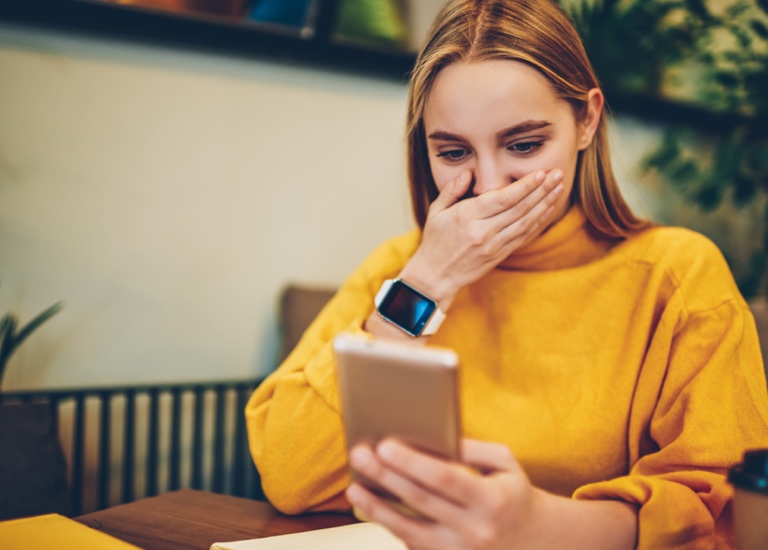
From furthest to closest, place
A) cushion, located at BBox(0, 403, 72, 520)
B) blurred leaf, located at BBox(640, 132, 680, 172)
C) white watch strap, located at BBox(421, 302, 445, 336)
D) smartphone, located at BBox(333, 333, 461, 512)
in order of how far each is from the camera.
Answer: blurred leaf, located at BBox(640, 132, 680, 172), cushion, located at BBox(0, 403, 72, 520), white watch strap, located at BBox(421, 302, 445, 336), smartphone, located at BBox(333, 333, 461, 512)

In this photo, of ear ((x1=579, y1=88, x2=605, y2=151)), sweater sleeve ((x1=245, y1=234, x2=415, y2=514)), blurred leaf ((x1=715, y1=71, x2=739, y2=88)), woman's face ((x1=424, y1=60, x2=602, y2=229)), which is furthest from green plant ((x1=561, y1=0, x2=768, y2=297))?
sweater sleeve ((x1=245, y1=234, x2=415, y2=514))

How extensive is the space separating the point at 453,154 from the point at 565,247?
0.23 metres

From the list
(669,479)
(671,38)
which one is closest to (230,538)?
(669,479)

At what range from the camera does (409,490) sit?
20.0 inches

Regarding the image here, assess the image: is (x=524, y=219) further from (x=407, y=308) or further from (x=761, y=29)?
(x=761, y=29)

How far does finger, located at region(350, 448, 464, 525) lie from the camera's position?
0.51 metres

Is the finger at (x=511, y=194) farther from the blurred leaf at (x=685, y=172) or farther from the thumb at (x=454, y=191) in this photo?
the blurred leaf at (x=685, y=172)

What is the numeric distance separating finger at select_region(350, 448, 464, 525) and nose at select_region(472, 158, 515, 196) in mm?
505

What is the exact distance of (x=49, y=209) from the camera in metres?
1.46

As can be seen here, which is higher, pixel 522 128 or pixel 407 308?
pixel 522 128

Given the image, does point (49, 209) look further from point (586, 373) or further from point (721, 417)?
point (721, 417)

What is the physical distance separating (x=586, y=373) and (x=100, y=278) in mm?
1106

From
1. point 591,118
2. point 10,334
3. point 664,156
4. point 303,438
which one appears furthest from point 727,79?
point 10,334

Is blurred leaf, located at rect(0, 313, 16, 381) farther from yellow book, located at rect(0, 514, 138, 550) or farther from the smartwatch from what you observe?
the smartwatch
